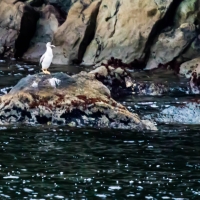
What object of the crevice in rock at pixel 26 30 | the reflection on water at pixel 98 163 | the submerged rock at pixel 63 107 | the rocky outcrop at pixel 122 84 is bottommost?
the reflection on water at pixel 98 163

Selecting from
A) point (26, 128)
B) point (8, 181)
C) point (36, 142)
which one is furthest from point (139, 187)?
point (26, 128)

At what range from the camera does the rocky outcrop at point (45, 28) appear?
4668 centimetres

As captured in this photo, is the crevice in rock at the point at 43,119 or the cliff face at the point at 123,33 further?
the cliff face at the point at 123,33

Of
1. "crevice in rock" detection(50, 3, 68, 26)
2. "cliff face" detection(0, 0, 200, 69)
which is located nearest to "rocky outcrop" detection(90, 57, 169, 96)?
"cliff face" detection(0, 0, 200, 69)

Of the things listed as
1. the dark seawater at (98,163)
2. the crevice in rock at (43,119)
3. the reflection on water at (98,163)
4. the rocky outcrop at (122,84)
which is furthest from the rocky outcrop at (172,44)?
the crevice in rock at (43,119)

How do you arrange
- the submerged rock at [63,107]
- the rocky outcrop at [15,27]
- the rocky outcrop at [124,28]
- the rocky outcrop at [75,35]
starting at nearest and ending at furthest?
1. the submerged rock at [63,107]
2. the rocky outcrop at [124,28]
3. the rocky outcrop at [75,35]
4. the rocky outcrop at [15,27]

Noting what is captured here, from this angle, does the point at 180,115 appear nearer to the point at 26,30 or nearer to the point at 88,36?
the point at 88,36

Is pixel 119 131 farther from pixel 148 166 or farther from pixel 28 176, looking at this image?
pixel 28 176

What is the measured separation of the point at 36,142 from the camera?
19062mm

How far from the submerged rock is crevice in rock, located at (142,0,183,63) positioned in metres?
17.7

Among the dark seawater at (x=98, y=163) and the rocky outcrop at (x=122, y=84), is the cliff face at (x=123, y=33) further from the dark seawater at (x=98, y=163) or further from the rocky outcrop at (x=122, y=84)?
the dark seawater at (x=98, y=163)

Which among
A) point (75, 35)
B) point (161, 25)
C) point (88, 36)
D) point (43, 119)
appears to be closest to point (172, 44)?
point (161, 25)

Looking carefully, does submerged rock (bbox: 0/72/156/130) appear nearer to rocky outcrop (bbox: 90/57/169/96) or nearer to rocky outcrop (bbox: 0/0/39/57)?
rocky outcrop (bbox: 90/57/169/96)

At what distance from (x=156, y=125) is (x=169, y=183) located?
296 inches
